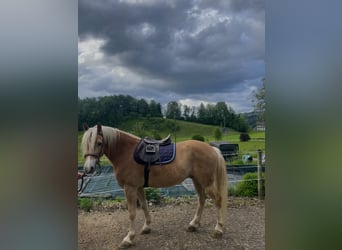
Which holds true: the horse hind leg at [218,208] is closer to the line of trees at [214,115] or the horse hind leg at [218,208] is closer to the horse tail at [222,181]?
the horse tail at [222,181]

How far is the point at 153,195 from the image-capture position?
171cm

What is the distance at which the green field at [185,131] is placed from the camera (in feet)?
5.43

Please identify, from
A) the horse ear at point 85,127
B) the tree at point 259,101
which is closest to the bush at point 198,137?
the tree at point 259,101

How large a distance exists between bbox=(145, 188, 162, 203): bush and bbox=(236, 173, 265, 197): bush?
46cm

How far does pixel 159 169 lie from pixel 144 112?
35 cm

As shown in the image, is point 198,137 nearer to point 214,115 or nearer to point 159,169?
point 214,115

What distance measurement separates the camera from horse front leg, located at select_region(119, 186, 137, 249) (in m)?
1.62

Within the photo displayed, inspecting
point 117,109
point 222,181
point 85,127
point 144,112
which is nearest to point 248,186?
point 222,181

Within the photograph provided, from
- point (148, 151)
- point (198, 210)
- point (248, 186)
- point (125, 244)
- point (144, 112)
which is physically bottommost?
point (125, 244)

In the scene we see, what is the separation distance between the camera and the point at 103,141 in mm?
1648

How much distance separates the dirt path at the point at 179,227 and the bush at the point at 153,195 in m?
0.05
